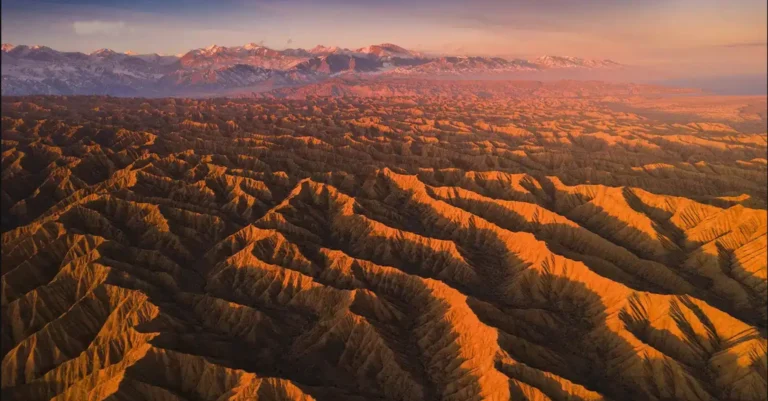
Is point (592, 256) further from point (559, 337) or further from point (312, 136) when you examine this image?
point (312, 136)

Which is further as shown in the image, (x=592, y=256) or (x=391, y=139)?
(x=391, y=139)

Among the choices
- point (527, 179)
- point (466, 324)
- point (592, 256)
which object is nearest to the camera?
point (466, 324)

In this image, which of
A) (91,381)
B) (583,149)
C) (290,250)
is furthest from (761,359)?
(583,149)

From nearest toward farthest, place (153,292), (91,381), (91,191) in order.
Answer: (91,381) → (153,292) → (91,191)

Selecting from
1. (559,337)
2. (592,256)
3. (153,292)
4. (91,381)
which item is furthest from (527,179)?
(91,381)

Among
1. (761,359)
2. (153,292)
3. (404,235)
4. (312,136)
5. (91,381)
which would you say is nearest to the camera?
(91,381)

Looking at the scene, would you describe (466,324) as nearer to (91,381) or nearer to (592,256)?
(592,256)
